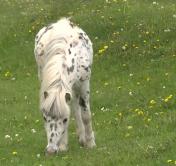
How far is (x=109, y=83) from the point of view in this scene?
22641 millimetres

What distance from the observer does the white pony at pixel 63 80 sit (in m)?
13.1

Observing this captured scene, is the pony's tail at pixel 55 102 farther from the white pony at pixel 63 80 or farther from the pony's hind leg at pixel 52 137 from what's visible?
the pony's hind leg at pixel 52 137

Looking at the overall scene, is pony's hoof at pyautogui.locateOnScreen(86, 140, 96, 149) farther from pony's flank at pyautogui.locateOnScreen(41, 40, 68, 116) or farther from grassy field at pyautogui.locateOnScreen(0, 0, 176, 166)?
pony's flank at pyautogui.locateOnScreen(41, 40, 68, 116)

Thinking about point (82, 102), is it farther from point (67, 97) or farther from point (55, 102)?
point (55, 102)

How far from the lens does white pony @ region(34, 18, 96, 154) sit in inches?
516

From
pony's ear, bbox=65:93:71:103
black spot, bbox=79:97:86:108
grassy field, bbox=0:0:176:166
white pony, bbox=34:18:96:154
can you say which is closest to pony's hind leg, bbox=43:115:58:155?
white pony, bbox=34:18:96:154

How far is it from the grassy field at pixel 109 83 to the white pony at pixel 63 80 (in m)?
0.49

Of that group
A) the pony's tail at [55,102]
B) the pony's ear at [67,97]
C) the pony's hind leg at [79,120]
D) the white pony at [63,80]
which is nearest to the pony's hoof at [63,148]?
the white pony at [63,80]

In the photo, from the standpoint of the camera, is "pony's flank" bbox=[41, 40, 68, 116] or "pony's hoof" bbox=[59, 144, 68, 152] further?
"pony's hoof" bbox=[59, 144, 68, 152]

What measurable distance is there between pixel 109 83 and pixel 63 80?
9.36 metres

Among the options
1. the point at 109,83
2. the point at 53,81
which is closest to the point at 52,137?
the point at 53,81

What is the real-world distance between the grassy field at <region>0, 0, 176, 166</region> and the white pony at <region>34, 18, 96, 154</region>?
0.49 m

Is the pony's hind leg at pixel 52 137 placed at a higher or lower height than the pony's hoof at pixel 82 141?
lower

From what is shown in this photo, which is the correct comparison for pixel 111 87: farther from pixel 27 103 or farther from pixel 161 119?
pixel 161 119
